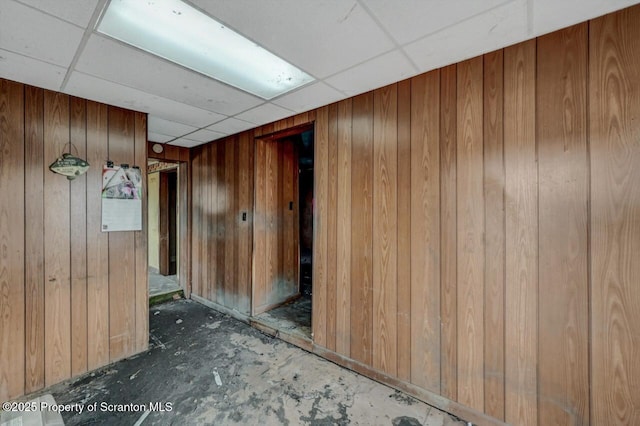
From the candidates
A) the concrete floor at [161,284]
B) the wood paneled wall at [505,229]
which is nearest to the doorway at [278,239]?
the wood paneled wall at [505,229]

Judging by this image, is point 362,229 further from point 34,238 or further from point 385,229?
point 34,238

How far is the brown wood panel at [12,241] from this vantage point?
2.02 metres

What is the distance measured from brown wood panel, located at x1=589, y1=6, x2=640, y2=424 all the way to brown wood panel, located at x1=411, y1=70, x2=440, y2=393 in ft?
2.73

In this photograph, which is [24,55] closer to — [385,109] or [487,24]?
[385,109]

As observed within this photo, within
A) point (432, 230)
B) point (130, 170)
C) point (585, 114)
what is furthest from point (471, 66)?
point (130, 170)

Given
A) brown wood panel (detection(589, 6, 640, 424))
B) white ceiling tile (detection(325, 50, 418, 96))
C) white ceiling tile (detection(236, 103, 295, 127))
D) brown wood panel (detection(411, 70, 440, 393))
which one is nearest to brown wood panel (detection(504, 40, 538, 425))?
brown wood panel (detection(589, 6, 640, 424))

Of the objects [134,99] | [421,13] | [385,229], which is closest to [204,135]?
[134,99]

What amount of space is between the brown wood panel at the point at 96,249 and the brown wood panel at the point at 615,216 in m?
3.77

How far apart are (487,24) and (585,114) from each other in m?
0.77

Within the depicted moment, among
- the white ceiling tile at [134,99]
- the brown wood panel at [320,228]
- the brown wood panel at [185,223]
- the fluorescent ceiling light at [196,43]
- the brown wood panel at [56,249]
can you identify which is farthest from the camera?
the brown wood panel at [185,223]

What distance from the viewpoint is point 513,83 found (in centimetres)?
171

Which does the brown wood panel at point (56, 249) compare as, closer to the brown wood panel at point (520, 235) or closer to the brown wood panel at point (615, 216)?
the brown wood panel at point (520, 235)

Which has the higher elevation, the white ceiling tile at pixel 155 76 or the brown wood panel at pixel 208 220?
the white ceiling tile at pixel 155 76

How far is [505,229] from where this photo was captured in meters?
1.74
